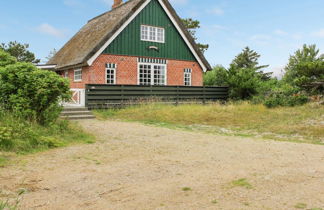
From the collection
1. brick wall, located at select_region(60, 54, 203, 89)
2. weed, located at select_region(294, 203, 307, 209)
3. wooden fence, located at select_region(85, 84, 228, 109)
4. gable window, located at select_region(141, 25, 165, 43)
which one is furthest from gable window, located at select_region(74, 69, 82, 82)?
weed, located at select_region(294, 203, 307, 209)

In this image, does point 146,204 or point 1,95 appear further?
point 1,95

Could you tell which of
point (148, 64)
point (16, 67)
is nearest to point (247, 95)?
point (148, 64)

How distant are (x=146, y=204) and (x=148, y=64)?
17.7 m

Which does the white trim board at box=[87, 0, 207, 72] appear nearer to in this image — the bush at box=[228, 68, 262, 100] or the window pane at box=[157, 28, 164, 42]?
the window pane at box=[157, 28, 164, 42]

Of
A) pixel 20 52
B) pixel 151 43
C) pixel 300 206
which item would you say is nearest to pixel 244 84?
pixel 151 43

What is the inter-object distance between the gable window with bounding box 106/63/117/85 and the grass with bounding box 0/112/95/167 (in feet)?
35.2

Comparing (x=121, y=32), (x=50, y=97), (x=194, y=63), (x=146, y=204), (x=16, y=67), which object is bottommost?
(x=146, y=204)

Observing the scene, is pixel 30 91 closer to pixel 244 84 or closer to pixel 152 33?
pixel 152 33

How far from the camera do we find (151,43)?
21078 mm

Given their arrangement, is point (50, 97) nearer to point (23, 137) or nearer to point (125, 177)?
point (23, 137)

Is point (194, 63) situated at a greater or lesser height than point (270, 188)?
greater

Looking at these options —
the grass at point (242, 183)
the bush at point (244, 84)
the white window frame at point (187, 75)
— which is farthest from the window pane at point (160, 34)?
the grass at point (242, 183)

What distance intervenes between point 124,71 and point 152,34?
3382mm

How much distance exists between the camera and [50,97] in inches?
349
